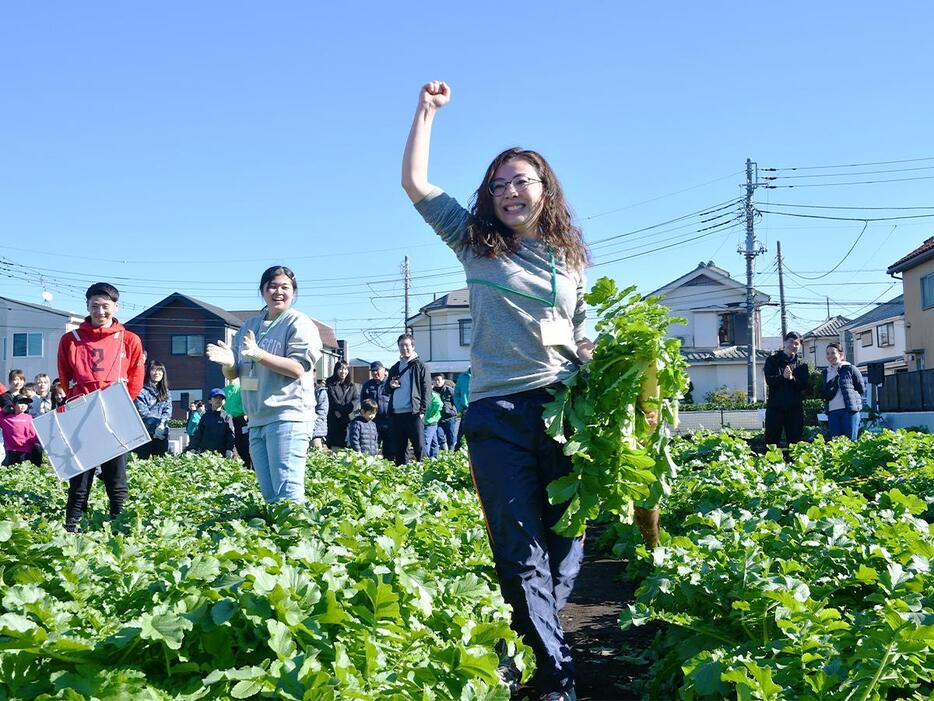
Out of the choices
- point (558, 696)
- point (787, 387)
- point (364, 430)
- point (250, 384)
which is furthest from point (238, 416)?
point (558, 696)

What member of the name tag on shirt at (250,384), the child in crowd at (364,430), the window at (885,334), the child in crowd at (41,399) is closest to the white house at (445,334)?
the window at (885,334)

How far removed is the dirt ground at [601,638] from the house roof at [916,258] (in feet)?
90.7

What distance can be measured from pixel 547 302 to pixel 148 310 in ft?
175

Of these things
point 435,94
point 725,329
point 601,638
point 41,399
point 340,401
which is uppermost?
point 725,329

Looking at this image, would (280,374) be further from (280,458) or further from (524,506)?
(524,506)

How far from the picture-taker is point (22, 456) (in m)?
13.5

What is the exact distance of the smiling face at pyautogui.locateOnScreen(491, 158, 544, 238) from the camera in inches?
126

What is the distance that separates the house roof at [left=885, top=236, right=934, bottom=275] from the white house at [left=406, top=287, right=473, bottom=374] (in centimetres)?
3114

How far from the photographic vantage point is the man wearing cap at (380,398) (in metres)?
12.4

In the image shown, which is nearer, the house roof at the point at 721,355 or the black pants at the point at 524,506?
the black pants at the point at 524,506

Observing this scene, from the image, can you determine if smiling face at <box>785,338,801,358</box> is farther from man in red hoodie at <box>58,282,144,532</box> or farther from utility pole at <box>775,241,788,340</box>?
utility pole at <box>775,241,788,340</box>

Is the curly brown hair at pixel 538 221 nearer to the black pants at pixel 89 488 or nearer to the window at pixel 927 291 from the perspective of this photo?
the black pants at pixel 89 488

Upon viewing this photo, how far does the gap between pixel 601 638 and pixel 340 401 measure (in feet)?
33.5

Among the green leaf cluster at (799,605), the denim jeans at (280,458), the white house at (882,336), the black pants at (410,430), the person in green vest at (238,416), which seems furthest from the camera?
the white house at (882,336)
